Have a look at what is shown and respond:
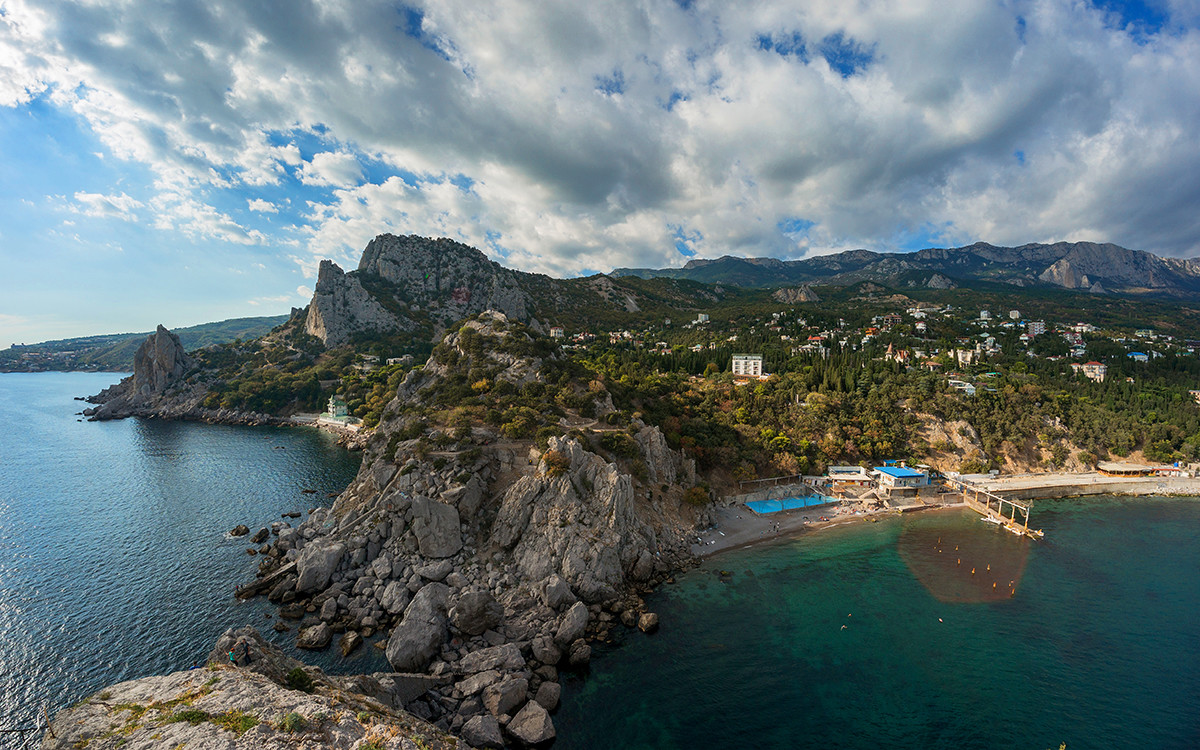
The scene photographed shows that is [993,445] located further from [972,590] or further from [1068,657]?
[1068,657]

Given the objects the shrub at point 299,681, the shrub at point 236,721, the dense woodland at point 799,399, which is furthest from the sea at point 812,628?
the dense woodland at point 799,399

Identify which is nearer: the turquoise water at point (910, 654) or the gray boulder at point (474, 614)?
the turquoise water at point (910, 654)

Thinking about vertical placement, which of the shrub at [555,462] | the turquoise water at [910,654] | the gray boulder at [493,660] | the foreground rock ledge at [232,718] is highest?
the shrub at [555,462]

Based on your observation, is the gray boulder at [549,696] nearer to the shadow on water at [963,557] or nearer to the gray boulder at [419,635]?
the gray boulder at [419,635]

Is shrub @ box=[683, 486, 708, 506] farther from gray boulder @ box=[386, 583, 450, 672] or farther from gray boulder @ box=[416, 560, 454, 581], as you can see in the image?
gray boulder @ box=[386, 583, 450, 672]

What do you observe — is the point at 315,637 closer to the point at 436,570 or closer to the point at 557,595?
the point at 436,570

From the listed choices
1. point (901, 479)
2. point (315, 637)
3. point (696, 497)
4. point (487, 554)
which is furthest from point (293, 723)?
point (901, 479)
